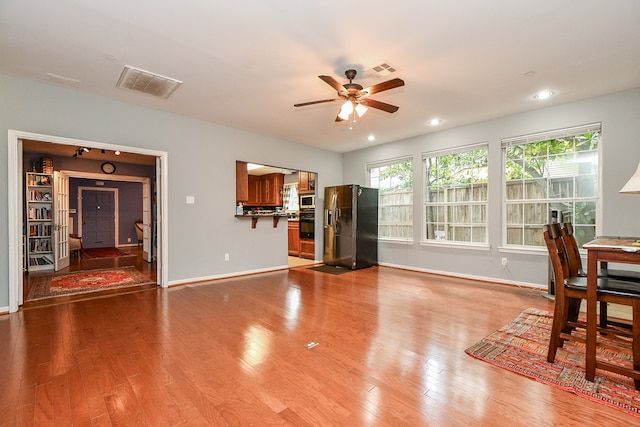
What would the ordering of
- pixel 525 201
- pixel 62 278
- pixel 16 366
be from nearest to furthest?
1. pixel 16 366
2. pixel 525 201
3. pixel 62 278

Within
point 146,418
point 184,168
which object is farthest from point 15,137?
point 146,418

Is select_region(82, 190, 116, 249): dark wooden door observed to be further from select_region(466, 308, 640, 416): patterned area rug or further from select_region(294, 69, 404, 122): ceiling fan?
select_region(466, 308, 640, 416): patterned area rug

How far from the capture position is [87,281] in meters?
4.72

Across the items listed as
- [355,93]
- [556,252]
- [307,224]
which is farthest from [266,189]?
[556,252]

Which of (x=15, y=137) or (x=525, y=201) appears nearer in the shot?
(x=15, y=137)

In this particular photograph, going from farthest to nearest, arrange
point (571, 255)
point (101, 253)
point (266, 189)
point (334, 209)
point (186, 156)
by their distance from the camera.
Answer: point (266, 189) → point (101, 253) → point (334, 209) → point (186, 156) → point (571, 255)

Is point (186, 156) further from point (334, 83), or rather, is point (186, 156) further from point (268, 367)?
point (268, 367)

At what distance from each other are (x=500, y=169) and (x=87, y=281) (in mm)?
6840

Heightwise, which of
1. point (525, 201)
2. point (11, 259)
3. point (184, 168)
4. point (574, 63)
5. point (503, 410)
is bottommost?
point (503, 410)

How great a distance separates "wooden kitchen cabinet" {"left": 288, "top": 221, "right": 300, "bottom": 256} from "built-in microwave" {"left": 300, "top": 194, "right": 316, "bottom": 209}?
1.87 ft

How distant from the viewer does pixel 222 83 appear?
344 cm

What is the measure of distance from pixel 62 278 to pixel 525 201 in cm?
757

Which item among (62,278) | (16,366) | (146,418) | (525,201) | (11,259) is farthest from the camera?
(62,278)

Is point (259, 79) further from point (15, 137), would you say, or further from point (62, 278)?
point (62, 278)
